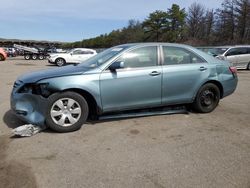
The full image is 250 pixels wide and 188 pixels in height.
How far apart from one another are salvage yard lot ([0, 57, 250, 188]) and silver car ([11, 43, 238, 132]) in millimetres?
346

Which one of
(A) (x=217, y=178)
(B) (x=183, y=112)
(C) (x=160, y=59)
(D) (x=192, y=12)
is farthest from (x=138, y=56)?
(D) (x=192, y=12)

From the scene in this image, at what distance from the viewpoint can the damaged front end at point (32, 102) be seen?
16.9ft

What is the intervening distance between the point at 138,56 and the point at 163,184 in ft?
9.76

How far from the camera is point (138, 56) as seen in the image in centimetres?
588

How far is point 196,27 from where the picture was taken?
244 ft

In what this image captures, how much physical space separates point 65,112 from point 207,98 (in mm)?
3090

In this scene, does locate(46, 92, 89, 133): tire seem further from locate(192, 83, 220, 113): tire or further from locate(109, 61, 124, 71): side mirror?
locate(192, 83, 220, 113): tire

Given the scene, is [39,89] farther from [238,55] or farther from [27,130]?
[238,55]

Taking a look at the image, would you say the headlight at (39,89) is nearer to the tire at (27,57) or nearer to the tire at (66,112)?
the tire at (66,112)

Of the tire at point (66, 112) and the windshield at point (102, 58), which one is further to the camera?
the windshield at point (102, 58)

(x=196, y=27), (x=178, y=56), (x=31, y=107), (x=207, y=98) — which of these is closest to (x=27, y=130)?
(x=31, y=107)

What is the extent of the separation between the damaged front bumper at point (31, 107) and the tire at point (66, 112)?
10cm

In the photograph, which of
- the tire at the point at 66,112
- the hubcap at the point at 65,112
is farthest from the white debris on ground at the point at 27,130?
the hubcap at the point at 65,112

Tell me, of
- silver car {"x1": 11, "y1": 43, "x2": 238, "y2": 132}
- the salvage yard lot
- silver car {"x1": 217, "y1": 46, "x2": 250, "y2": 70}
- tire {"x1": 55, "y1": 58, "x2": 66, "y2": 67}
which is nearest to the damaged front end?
silver car {"x1": 11, "y1": 43, "x2": 238, "y2": 132}
